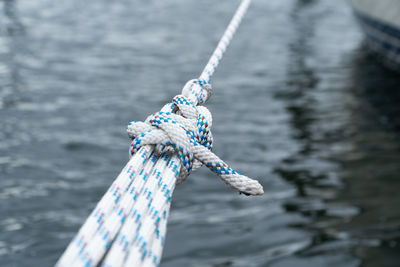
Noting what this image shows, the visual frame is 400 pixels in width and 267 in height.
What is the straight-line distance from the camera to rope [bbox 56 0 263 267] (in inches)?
31.8

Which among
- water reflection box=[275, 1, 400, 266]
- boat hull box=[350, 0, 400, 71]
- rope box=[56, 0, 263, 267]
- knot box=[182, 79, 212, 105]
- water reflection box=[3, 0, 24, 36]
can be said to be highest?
water reflection box=[3, 0, 24, 36]

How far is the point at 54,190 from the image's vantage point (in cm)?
301

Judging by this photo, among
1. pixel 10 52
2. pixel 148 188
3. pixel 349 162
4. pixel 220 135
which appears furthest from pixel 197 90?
pixel 10 52

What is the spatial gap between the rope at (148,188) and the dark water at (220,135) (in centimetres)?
126

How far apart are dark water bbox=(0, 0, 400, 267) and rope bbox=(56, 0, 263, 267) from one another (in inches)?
49.7

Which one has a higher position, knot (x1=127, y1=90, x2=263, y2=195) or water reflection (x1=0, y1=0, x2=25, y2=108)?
water reflection (x1=0, y1=0, x2=25, y2=108)

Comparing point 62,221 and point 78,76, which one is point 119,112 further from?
point 62,221

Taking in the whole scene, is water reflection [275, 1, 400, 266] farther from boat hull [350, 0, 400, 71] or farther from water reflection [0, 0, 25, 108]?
water reflection [0, 0, 25, 108]

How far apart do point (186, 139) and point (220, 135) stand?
3.07m

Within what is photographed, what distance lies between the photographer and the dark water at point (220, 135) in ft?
8.01

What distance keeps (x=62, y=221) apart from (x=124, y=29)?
240 inches

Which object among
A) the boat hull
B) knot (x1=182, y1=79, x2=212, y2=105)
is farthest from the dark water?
knot (x1=182, y1=79, x2=212, y2=105)

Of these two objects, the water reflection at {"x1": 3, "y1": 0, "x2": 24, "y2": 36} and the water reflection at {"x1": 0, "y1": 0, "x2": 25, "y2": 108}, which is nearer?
the water reflection at {"x1": 0, "y1": 0, "x2": 25, "y2": 108}

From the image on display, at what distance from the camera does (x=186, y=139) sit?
111 cm
